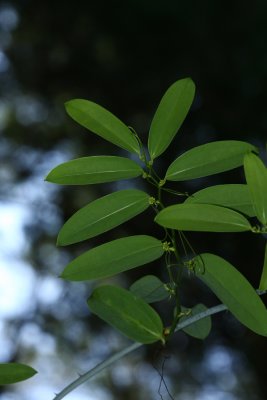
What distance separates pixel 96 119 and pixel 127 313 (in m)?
0.12

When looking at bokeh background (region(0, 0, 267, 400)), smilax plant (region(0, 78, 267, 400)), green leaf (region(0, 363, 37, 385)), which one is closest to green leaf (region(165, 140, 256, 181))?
smilax plant (region(0, 78, 267, 400))

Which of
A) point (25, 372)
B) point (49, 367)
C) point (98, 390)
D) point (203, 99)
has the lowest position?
point (98, 390)

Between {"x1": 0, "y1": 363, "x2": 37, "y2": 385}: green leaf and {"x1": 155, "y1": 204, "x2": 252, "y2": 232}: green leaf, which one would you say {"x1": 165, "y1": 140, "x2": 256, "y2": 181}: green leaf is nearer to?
{"x1": 155, "y1": 204, "x2": 252, "y2": 232}: green leaf

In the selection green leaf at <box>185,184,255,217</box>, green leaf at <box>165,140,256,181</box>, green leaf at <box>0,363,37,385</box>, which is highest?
green leaf at <box>165,140,256,181</box>

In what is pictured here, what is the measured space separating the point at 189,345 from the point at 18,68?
1.14 m

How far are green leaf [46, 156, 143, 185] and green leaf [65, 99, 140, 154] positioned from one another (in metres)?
0.02

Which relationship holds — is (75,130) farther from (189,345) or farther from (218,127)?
(189,345)

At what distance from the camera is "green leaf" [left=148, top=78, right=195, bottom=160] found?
15.1 inches

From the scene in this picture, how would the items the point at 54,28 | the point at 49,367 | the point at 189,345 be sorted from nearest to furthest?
the point at 189,345 → the point at 54,28 → the point at 49,367

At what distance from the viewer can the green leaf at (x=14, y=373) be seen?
0.36 meters

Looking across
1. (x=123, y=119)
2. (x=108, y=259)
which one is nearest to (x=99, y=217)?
(x=108, y=259)

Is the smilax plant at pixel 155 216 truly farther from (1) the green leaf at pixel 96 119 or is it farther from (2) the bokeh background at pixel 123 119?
(2) the bokeh background at pixel 123 119

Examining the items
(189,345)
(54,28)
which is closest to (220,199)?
(189,345)

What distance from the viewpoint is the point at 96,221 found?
0.37m
